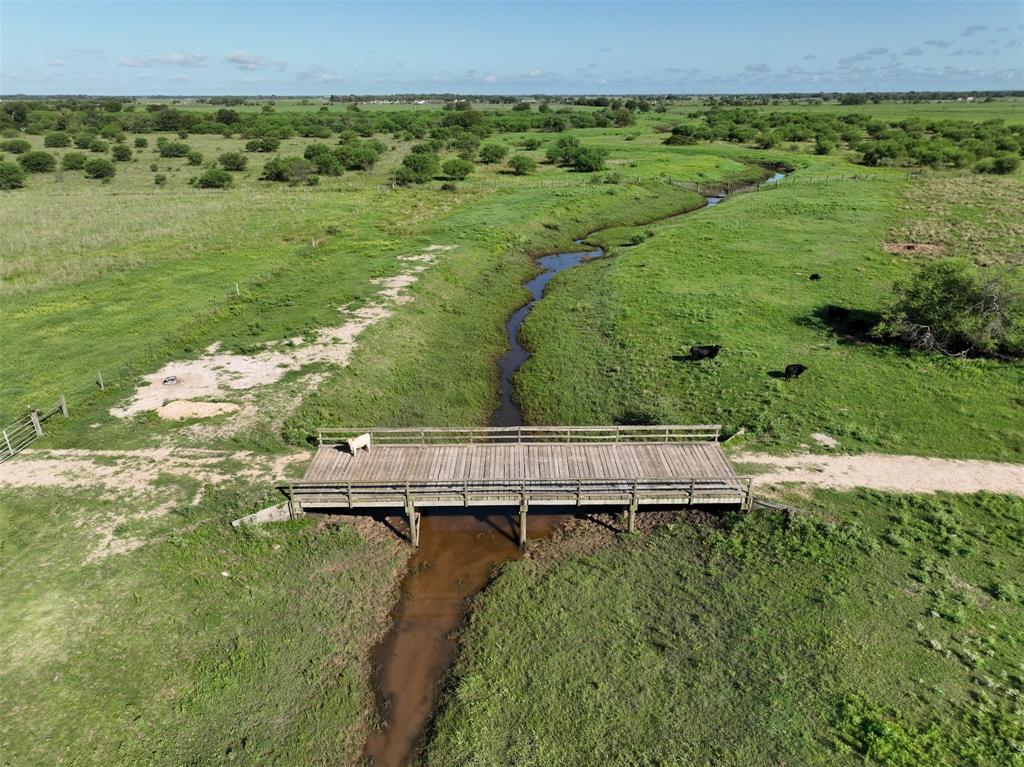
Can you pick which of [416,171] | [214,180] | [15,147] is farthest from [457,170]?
[15,147]

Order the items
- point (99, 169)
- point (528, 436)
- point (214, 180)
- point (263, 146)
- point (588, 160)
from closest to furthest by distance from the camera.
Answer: point (528, 436) < point (214, 180) < point (99, 169) < point (588, 160) < point (263, 146)

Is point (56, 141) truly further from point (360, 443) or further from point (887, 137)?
point (887, 137)

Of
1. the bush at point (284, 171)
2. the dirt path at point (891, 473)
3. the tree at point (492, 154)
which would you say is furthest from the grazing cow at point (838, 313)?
the tree at point (492, 154)

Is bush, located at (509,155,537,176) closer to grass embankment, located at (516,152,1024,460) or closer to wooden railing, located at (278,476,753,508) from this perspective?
grass embankment, located at (516,152,1024,460)

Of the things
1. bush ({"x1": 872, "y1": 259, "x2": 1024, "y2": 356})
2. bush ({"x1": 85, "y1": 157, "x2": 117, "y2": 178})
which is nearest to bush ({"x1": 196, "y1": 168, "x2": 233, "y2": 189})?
bush ({"x1": 85, "y1": 157, "x2": 117, "y2": 178})

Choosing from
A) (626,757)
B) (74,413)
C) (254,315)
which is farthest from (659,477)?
(254,315)

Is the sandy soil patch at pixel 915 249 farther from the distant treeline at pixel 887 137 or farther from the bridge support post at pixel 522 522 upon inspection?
the distant treeline at pixel 887 137

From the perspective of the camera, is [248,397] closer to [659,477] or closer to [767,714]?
[659,477]
